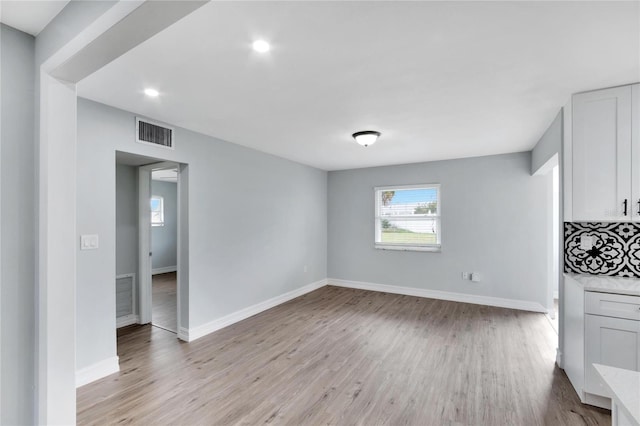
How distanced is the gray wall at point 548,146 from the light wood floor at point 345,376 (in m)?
2.16

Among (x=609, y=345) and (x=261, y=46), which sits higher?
(x=261, y=46)

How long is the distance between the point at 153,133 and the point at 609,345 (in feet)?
14.9

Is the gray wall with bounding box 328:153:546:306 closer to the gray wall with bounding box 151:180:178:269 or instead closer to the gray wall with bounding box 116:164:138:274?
the gray wall with bounding box 116:164:138:274

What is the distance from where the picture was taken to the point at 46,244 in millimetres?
1612

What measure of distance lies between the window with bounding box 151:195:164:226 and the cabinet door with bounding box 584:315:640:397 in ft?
27.6

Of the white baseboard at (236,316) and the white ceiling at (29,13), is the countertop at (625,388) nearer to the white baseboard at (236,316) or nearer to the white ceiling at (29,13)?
the white ceiling at (29,13)

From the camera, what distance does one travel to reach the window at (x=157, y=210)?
767 cm

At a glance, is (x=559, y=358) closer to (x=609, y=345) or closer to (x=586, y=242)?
(x=609, y=345)

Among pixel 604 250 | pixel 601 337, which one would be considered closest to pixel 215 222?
pixel 601 337

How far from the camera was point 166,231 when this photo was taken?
7863mm

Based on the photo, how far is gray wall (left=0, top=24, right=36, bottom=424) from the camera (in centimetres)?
160

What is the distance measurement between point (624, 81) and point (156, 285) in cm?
770

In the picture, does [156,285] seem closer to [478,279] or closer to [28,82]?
[28,82]

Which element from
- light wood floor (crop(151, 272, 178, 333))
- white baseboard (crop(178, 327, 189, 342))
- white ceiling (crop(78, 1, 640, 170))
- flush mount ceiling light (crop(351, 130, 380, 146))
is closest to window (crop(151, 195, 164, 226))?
light wood floor (crop(151, 272, 178, 333))
